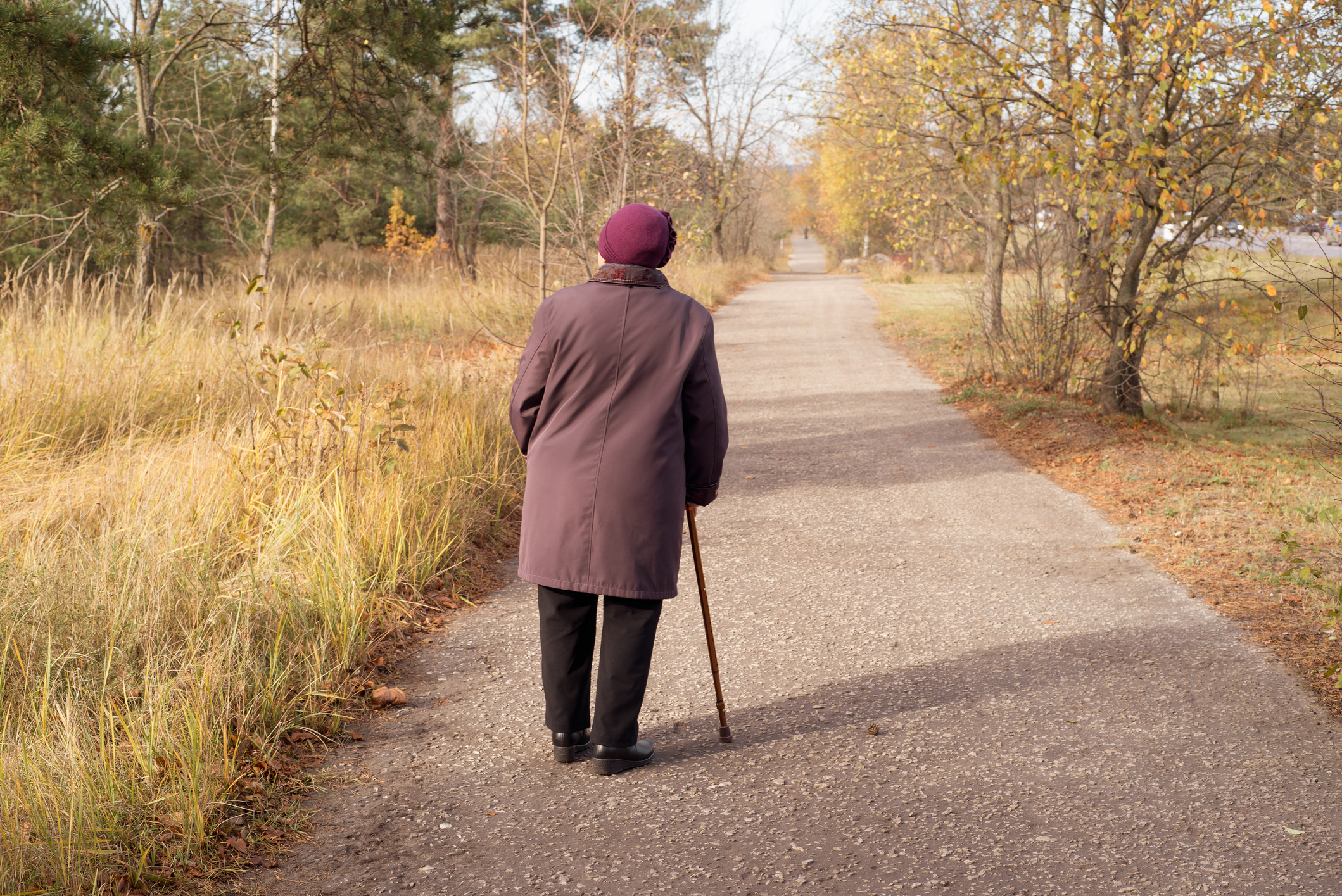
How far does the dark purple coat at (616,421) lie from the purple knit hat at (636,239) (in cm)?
3

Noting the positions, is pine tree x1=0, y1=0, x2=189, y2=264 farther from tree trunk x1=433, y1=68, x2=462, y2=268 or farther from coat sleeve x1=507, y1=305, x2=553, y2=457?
tree trunk x1=433, y1=68, x2=462, y2=268

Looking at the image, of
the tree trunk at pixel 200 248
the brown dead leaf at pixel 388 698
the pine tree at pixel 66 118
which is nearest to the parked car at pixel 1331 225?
the brown dead leaf at pixel 388 698

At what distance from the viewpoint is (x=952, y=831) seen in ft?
10.5

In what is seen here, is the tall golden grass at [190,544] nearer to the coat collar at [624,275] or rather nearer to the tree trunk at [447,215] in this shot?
the coat collar at [624,275]

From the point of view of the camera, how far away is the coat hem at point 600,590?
340cm

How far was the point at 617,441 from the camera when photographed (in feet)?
11.2

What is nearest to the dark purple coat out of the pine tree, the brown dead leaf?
the brown dead leaf

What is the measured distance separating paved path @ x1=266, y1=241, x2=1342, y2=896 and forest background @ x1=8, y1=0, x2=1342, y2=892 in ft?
1.49

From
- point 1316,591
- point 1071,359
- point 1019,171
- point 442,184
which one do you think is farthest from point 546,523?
point 442,184

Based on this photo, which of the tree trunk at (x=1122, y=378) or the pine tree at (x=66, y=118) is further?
the tree trunk at (x=1122, y=378)

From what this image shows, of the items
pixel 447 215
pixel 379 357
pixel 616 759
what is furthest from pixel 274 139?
pixel 447 215

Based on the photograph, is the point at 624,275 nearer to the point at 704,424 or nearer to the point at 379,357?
the point at 704,424

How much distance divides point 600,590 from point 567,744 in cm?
69

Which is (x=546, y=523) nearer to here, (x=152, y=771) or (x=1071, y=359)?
(x=152, y=771)
